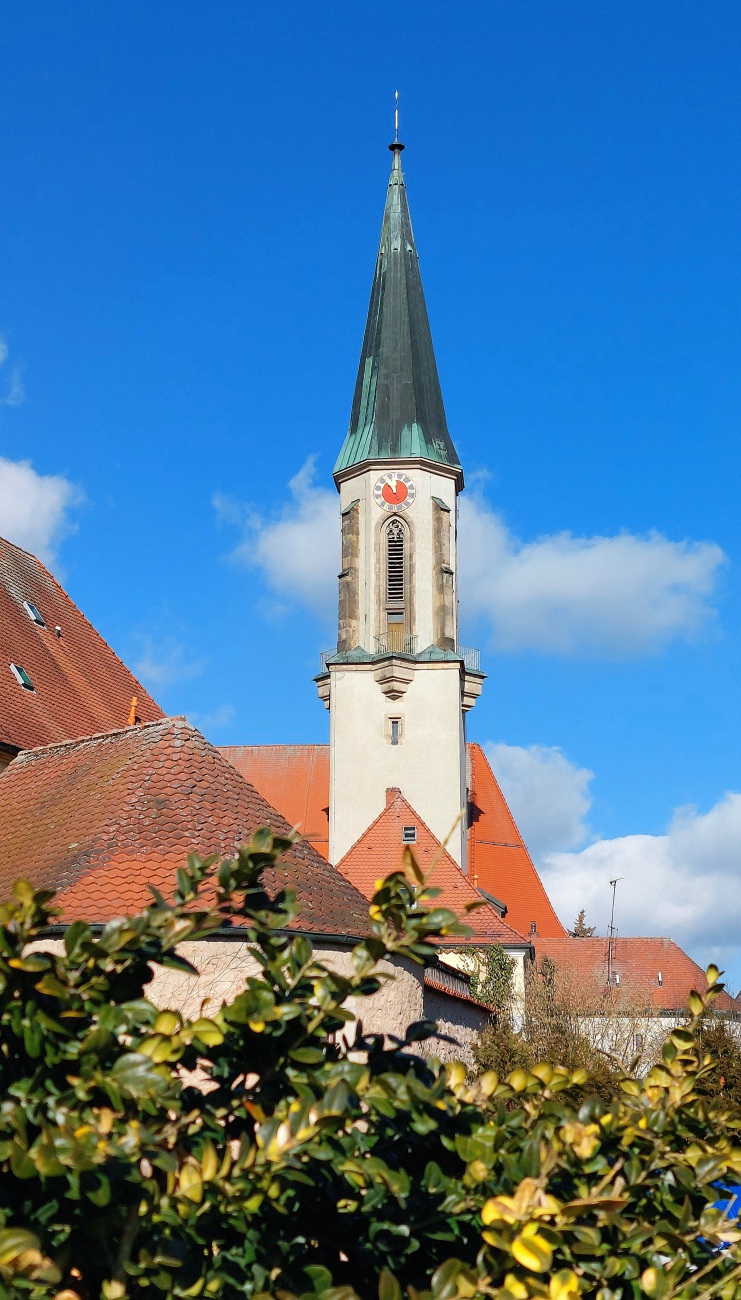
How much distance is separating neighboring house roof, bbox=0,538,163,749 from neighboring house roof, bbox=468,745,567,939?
19.5 metres

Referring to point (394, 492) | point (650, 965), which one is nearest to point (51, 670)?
point (394, 492)

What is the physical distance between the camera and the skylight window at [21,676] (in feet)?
67.3

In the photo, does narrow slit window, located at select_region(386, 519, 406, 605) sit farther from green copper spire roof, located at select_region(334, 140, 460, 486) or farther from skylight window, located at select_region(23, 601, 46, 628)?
skylight window, located at select_region(23, 601, 46, 628)

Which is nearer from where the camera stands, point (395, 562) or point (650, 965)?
point (395, 562)

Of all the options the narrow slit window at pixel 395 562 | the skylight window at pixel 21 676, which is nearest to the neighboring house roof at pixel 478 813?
the narrow slit window at pixel 395 562

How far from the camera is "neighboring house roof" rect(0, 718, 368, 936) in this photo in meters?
12.2

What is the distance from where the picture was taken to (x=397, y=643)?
40656 mm

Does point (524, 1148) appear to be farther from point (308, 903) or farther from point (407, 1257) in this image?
point (308, 903)

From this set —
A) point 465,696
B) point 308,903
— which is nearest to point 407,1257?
point 308,903

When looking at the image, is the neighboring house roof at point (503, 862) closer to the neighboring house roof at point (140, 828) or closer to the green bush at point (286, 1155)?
the neighboring house roof at point (140, 828)

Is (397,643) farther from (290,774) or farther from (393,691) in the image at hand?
(290,774)

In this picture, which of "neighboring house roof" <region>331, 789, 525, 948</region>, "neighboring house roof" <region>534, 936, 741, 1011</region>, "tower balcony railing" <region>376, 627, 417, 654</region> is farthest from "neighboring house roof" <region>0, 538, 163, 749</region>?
"neighboring house roof" <region>534, 936, 741, 1011</region>

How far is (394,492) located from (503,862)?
1187 centimetres

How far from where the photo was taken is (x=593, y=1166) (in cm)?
416
